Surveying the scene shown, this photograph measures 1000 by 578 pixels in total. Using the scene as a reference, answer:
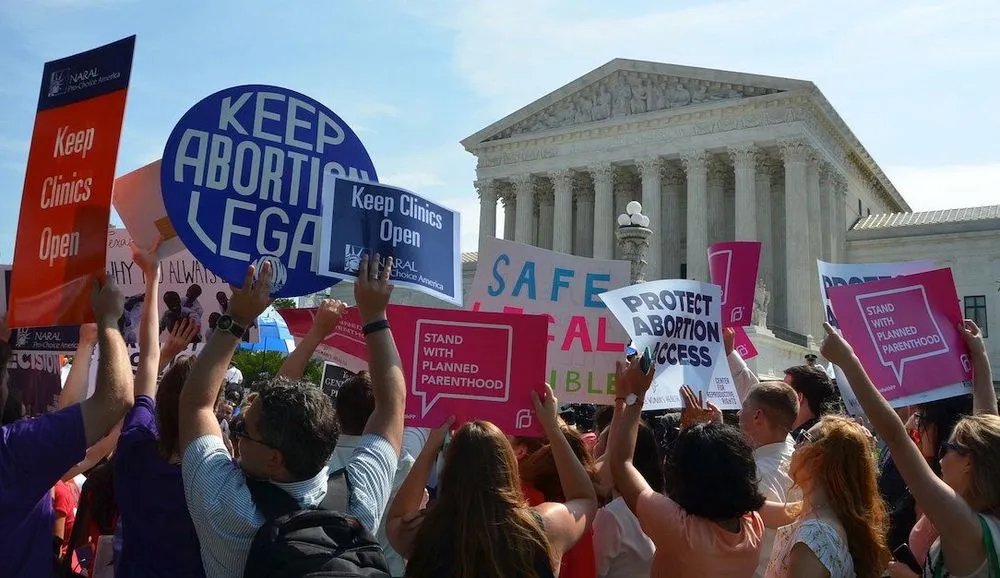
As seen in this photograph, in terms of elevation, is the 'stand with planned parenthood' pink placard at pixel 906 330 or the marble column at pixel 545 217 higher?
the marble column at pixel 545 217

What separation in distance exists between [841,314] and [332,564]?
4.24 meters

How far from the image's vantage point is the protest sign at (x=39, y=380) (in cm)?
538

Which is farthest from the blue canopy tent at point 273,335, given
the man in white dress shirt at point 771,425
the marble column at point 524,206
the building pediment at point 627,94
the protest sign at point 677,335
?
the marble column at point 524,206

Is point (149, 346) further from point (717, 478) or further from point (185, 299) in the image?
point (717, 478)

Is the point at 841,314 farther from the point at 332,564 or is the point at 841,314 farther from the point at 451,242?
the point at 332,564

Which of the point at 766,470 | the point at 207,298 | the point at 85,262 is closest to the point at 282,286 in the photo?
the point at 85,262

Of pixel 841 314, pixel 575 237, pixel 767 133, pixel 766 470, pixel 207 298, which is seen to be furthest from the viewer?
pixel 575 237

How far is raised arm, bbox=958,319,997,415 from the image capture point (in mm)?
4723

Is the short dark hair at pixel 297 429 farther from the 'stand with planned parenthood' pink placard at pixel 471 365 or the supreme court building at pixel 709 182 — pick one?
the supreme court building at pixel 709 182

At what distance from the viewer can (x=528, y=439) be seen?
183 inches

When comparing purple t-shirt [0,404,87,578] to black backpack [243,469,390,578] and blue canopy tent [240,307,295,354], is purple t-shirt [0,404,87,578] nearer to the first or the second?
black backpack [243,469,390,578]

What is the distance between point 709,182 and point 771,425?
4266 centimetres

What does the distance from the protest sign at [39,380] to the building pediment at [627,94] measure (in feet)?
131

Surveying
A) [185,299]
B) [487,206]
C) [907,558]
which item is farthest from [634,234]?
[487,206]
